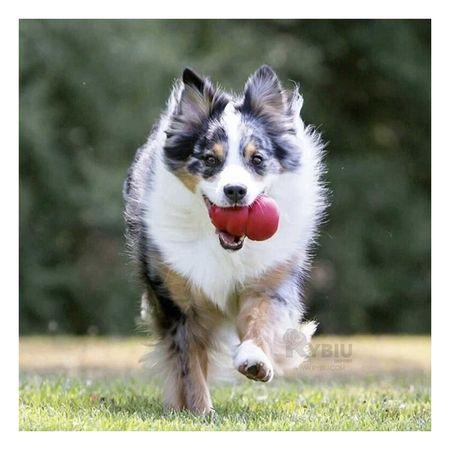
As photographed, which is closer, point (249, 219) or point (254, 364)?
point (254, 364)

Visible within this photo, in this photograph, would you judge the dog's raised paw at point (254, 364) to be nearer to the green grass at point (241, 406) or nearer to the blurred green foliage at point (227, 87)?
the green grass at point (241, 406)

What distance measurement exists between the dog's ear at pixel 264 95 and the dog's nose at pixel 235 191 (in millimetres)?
735

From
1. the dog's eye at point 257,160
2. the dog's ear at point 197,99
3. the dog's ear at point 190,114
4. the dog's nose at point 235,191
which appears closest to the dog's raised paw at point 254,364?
the dog's nose at point 235,191

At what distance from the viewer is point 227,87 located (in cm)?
1700

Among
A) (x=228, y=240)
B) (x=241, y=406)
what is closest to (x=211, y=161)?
(x=228, y=240)

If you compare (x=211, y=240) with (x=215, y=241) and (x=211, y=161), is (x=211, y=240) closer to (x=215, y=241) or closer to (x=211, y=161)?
(x=215, y=241)

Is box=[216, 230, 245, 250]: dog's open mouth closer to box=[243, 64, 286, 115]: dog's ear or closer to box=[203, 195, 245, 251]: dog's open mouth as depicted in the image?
box=[203, 195, 245, 251]: dog's open mouth

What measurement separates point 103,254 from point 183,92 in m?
11.1

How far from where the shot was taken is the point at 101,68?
17.4 metres

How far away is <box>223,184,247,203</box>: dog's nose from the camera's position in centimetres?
607

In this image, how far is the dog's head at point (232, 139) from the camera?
20.4 ft

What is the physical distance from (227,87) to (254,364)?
11.3 meters
